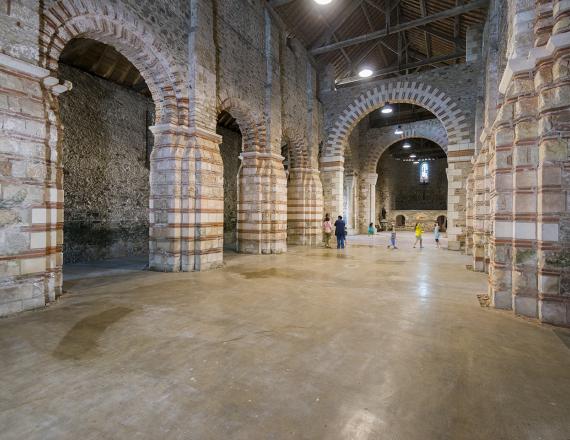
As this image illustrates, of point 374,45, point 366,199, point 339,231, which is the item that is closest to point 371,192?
point 366,199

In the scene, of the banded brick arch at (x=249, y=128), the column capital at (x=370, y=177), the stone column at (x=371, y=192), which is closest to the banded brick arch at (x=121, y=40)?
the banded brick arch at (x=249, y=128)

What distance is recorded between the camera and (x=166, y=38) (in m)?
6.89

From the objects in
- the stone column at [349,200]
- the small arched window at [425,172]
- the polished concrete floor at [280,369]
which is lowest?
the polished concrete floor at [280,369]

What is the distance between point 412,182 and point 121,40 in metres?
29.5

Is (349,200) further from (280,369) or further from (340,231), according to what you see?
(280,369)

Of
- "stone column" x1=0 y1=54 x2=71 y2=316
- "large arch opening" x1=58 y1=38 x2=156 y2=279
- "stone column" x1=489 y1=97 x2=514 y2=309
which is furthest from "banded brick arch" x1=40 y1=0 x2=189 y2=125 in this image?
"stone column" x1=489 y1=97 x2=514 y2=309

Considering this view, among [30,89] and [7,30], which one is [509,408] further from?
[7,30]

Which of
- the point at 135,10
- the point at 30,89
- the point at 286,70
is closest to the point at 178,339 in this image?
the point at 30,89

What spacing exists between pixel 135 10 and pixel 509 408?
799cm

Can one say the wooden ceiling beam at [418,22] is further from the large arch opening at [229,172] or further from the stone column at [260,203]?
the stone column at [260,203]

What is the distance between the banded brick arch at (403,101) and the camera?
41.0 feet

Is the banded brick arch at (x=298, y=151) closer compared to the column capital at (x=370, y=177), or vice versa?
the banded brick arch at (x=298, y=151)

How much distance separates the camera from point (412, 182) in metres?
31.3

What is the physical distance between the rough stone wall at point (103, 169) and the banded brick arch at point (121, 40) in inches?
125
